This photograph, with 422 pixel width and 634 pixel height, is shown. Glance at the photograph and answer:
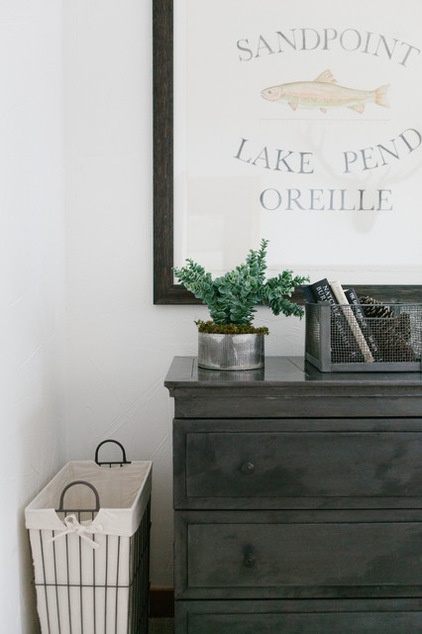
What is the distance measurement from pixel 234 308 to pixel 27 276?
0.52 metres

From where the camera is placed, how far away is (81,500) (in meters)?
1.75

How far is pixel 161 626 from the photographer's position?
71.9 inches

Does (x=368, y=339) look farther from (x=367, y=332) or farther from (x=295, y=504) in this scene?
(x=295, y=504)

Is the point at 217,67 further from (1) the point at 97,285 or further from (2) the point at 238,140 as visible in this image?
(1) the point at 97,285

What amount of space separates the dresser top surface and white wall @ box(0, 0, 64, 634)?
38cm

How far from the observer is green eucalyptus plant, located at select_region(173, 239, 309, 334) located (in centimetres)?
145

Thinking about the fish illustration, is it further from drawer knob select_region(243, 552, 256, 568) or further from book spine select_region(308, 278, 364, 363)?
drawer knob select_region(243, 552, 256, 568)

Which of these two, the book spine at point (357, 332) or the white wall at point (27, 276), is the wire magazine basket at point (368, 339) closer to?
the book spine at point (357, 332)

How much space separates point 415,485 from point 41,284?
1.05 m

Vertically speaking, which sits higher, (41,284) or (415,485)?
(41,284)

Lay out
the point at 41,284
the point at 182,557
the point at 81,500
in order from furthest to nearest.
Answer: the point at 81,500 → the point at 41,284 → the point at 182,557

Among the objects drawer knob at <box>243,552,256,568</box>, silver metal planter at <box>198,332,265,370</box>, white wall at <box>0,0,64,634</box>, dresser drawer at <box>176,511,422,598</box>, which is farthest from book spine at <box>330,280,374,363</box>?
white wall at <box>0,0,64,634</box>


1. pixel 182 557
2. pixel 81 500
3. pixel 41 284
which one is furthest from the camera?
pixel 81 500

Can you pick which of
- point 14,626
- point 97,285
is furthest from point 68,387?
point 14,626
